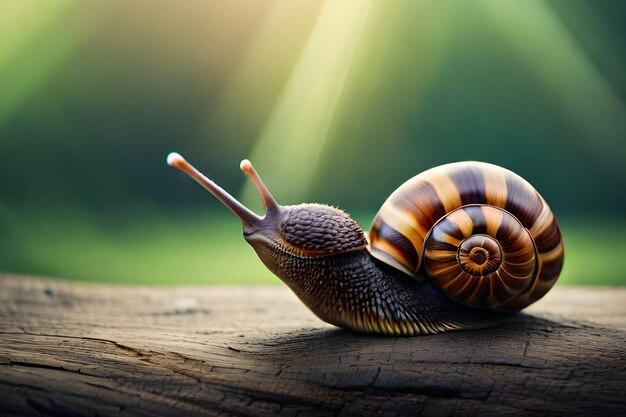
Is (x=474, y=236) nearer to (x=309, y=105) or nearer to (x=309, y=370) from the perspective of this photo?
(x=309, y=370)

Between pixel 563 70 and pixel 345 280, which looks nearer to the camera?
pixel 345 280

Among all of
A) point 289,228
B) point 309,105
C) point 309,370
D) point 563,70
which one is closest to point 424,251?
point 289,228

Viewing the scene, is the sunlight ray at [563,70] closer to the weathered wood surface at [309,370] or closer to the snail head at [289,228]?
the weathered wood surface at [309,370]

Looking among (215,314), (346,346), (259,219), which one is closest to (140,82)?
(215,314)

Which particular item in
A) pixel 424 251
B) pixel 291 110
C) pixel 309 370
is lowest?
Answer: pixel 309 370

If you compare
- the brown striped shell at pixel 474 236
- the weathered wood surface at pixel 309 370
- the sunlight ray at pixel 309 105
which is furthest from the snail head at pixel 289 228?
the sunlight ray at pixel 309 105

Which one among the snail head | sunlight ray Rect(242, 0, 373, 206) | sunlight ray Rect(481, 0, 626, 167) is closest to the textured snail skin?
the snail head

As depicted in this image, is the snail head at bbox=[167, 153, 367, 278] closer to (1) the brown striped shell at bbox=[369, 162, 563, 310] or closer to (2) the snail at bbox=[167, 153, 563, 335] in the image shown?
(2) the snail at bbox=[167, 153, 563, 335]
